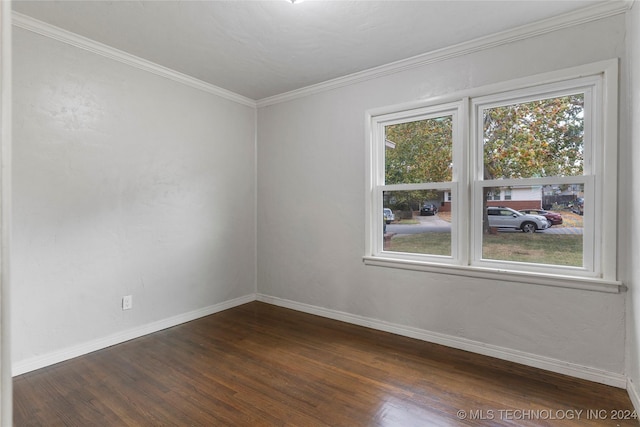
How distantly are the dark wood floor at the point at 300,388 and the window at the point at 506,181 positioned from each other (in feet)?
2.37

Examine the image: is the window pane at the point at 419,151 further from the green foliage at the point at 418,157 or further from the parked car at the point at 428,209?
the parked car at the point at 428,209

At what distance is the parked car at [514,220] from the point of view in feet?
8.45

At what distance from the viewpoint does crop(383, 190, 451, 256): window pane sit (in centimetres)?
299

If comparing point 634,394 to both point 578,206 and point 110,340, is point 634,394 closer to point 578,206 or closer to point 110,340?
point 578,206

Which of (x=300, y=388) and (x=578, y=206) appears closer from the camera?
(x=300, y=388)

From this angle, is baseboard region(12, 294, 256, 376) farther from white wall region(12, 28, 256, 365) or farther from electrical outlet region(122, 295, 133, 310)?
electrical outlet region(122, 295, 133, 310)

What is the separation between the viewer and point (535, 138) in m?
2.57

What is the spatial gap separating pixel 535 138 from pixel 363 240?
66.6 inches

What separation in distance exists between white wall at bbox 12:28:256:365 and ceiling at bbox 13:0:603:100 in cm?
39

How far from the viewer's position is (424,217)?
10.2 feet

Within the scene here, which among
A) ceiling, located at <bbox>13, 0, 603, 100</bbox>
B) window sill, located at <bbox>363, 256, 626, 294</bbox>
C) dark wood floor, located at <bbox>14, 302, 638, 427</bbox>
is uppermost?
ceiling, located at <bbox>13, 0, 603, 100</bbox>

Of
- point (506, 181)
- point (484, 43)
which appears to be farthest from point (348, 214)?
point (484, 43)

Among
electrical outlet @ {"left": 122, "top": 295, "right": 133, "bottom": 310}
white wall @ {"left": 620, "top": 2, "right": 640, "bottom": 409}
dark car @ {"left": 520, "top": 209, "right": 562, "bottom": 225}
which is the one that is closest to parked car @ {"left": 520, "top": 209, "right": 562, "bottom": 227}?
dark car @ {"left": 520, "top": 209, "right": 562, "bottom": 225}

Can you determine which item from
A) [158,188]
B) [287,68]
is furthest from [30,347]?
[287,68]
